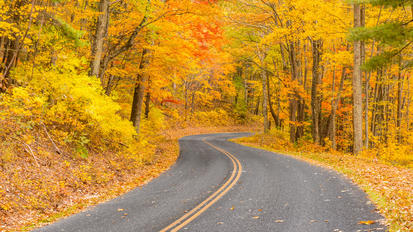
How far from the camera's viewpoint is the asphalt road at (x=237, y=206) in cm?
620

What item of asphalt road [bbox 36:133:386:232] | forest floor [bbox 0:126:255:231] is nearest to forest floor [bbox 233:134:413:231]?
asphalt road [bbox 36:133:386:232]

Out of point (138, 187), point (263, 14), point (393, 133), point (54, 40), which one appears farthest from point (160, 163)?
point (393, 133)

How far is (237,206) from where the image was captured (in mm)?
7559

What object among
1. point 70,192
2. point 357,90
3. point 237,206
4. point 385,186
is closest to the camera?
point 237,206

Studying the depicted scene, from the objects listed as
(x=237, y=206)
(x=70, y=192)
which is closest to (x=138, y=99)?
(x=70, y=192)

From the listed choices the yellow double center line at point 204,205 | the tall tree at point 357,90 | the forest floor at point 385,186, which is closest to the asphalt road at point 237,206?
the yellow double center line at point 204,205

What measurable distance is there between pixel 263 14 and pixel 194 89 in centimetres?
2592

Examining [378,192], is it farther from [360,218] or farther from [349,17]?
[349,17]

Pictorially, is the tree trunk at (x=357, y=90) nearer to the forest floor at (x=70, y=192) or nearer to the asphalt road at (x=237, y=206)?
the asphalt road at (x=237, y=206)

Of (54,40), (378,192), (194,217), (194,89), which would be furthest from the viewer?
(194,89)

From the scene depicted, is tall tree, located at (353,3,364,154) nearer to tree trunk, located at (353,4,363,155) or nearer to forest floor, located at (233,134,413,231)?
tree trunk, located at (353,4,363,155)

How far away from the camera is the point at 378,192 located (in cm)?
818

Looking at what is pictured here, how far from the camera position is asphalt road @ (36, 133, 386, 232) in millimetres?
6203

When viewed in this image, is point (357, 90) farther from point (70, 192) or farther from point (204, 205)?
point (70, 192)
